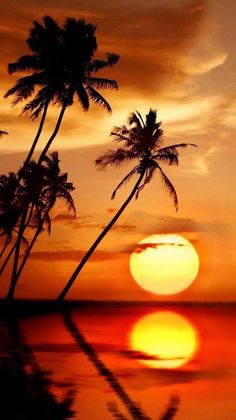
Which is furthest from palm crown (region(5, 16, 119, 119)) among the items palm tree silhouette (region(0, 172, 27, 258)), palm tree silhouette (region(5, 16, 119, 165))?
palm tree silhouette (region(0, 172, 27, 258))

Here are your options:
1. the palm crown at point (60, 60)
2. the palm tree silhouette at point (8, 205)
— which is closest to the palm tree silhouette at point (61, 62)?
the palm crown at point (60, 60)

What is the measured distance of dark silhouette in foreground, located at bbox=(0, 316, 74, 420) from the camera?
11.6m

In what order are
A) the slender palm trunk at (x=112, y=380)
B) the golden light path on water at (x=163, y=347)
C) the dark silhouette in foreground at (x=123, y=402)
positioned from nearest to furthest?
the dark silhouette in foreground at (x=123, y=402), the slender palm trunk at (x=112, y=380), the golden light path on water at (x=163, y=347)

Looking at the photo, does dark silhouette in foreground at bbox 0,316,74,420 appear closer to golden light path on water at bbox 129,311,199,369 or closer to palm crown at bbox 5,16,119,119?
golden light path on water at bbox 129,311,199,369

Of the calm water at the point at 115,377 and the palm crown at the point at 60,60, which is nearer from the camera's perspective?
the calm water at the point at 115,377

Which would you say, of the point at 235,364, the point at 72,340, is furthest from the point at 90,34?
the point at 235,364

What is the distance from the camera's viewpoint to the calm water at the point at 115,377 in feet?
41.3

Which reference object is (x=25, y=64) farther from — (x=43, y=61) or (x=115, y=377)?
(x=115, y=377)

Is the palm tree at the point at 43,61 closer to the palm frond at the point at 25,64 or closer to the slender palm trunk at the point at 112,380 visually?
the palm frond at the point at 25,64

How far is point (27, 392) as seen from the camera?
14094 millimetres

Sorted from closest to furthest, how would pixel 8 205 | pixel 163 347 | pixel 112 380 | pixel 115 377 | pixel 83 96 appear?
pixel 112 380
pixel 115 377
pixel 163 347
pixel 83 96
pixel 8 205

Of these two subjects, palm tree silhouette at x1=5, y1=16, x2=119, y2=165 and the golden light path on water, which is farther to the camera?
palm tree silhouette at x1=5, y1=16, x2=119, y2=165

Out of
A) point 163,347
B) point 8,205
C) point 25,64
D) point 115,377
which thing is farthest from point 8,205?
point 115,377

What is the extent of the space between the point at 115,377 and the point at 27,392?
353 centimetres
